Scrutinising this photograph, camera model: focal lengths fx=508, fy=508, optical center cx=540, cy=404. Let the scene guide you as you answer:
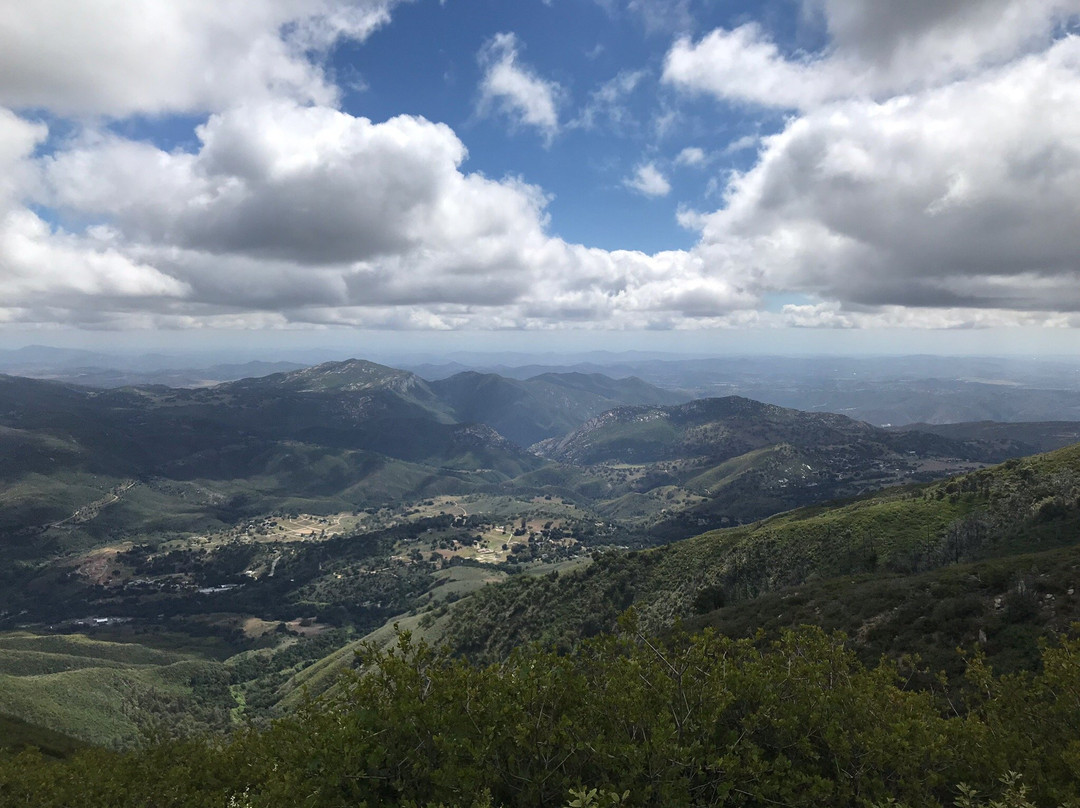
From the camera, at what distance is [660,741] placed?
14305 mm

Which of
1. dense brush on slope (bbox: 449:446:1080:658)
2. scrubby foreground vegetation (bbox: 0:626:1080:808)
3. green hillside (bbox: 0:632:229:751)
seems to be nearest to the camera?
scrubby foreground vegetation (bbox: 0:626:1080:808)

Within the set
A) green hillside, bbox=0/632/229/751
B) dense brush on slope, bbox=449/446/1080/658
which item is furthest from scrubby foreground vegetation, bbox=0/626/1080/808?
green hillside, bbox=0/632/229/751

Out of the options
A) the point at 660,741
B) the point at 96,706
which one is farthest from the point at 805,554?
the point at 96,706

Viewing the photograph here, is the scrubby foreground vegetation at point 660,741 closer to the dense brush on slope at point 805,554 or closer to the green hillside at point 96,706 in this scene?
the dense brush on slope at point 805,554

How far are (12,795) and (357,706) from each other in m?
37.5

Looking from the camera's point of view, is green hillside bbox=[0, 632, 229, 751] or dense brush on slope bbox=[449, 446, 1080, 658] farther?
green hillside bbox=[0, 632, 229, 751]

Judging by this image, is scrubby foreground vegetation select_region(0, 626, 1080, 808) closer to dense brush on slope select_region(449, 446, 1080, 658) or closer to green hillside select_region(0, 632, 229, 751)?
dense brush on slope select_region(449, 446, 1080, 658)

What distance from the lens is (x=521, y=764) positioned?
15.8 metres

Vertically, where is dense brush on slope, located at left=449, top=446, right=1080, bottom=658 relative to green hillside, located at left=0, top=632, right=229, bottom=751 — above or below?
above

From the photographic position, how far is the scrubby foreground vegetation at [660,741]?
1483 centimetres

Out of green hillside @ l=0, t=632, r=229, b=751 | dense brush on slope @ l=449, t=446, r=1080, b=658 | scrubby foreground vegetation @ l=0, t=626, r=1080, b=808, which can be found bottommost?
green hillside @ l=0, t=632, r=229, b=751

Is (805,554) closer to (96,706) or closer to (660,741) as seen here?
(660,741)

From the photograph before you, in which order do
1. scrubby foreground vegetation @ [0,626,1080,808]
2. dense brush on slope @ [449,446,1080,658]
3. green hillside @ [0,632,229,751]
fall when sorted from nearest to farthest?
1. scrubby foreground vegetation @ [0,626,1080,808]
2. dense brush on slope @ [449,446,1080,658]
3. green hillside @ [0,632,229,751]

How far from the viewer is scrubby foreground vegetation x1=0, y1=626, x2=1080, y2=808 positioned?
48.6 ft
